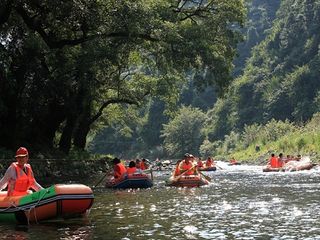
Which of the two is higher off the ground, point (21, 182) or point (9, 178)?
point (9, 178)

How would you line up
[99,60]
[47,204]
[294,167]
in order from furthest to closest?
[294,167] → [99,60] → [47,204]

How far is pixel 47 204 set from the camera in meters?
11.6

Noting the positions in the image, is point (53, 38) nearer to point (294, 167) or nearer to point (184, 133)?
point (294, 167)

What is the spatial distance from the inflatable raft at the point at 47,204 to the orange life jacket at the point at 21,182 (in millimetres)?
302

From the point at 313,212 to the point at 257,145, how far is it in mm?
52591

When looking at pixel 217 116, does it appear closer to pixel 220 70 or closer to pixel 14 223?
pixel 220 70

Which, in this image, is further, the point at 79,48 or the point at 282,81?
the point at 282,81

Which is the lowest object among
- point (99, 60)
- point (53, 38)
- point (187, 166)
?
point (187, 166)

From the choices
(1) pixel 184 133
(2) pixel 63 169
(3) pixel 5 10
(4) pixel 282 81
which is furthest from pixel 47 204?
(1) pixel 184 133

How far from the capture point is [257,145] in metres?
64.8

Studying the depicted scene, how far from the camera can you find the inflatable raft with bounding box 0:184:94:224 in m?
11.6

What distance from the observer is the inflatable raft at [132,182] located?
2183cm

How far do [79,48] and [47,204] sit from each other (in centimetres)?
1795

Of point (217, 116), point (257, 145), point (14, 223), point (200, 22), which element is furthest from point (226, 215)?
point (217, 116)
